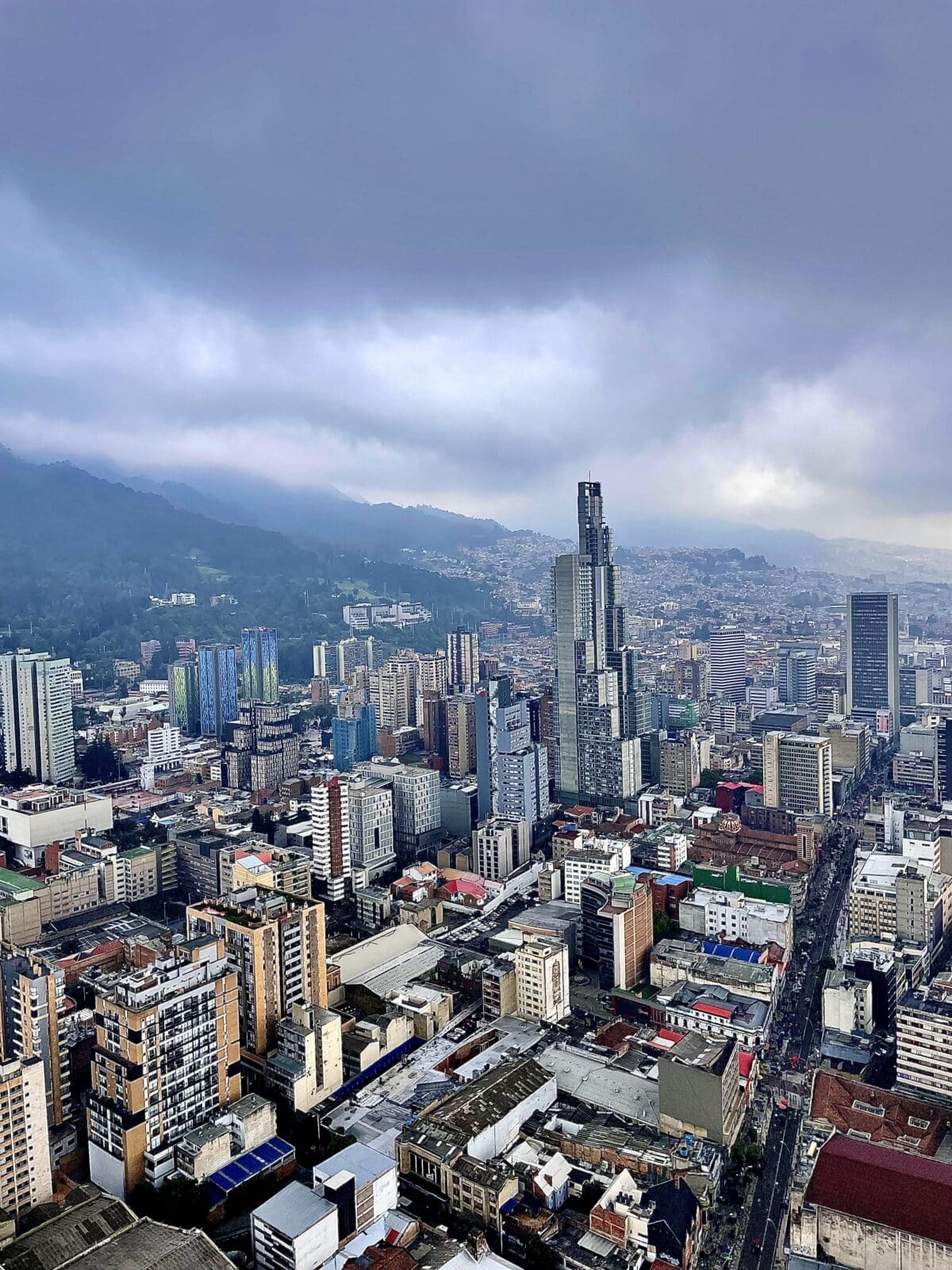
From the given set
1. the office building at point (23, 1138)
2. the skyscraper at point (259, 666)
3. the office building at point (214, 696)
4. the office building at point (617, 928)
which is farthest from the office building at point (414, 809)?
the skyscraper at point (259, 666)

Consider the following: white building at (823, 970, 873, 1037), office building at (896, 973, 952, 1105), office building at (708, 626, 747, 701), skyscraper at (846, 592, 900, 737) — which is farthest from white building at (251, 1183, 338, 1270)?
office building at (708, 626, 747, 701)

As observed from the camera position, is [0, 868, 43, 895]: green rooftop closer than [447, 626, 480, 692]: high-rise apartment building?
Yes

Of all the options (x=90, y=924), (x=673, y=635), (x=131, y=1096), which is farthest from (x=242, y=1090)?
(x=673, y=635)

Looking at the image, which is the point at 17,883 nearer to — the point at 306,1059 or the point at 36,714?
the point at 306,1059

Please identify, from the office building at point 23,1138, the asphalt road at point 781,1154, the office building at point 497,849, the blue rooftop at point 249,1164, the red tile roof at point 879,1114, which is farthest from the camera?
the office building at point 497,849

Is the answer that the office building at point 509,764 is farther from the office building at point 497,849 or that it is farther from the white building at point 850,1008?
the white building at point 850,1008

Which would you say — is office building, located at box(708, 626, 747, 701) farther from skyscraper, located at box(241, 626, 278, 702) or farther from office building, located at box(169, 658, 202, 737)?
office building, located at box(169, 658, 202, 737)

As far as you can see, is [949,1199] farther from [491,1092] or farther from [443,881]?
[443,881]
